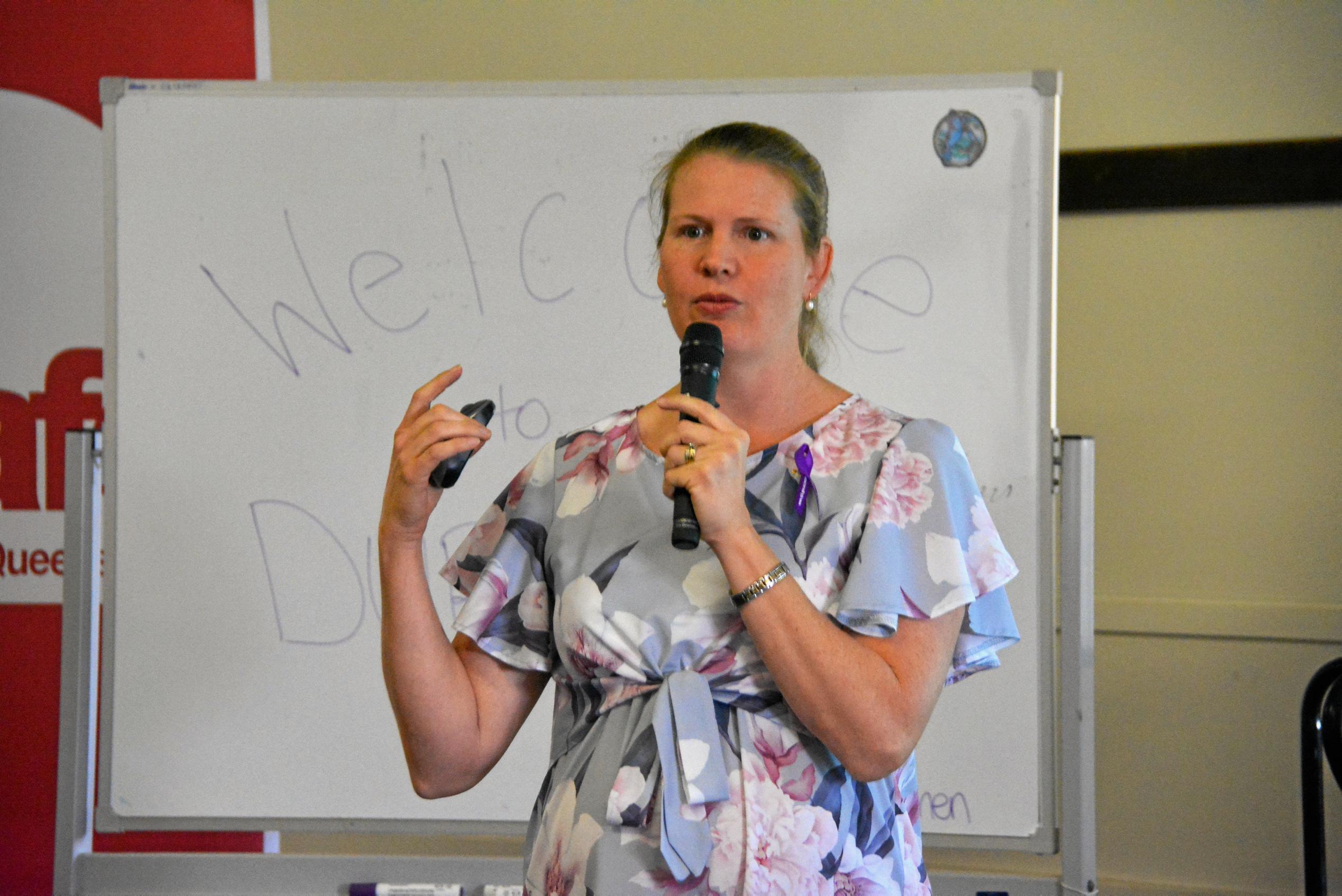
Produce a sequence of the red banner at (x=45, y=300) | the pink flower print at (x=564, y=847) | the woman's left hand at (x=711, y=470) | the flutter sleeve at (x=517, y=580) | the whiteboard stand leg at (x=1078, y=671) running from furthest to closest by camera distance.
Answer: the red banner at (x=45, y=300) → the whiteboard stand leg at (x=1078, y=671) → the flutter sleeve at (x=517, y=580) → the pink flower print at (x=564, y=847) → the woman's left hand at (x=711, y=470)

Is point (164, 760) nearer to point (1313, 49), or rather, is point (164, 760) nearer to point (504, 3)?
point (504, 3)

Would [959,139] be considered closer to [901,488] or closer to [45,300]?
→ [901,488]

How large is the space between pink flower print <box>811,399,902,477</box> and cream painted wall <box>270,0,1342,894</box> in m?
1.37

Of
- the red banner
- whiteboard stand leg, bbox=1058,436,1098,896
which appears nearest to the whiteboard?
whiteboard stand leg, bbox=1058,436,1098,896

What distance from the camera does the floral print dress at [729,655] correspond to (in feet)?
2.93

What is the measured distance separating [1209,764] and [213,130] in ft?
7.23

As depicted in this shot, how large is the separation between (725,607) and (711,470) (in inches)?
6.3

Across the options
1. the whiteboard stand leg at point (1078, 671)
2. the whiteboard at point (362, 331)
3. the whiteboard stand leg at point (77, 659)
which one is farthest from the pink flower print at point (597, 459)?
the whiteboard stand leg at point (77, 659)

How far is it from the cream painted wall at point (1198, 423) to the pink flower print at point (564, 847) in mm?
1348

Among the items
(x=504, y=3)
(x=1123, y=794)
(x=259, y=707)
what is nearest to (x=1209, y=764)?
(x=1123, y=794)

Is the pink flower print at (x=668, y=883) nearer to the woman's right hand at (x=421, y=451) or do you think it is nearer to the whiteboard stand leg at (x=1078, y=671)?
the woman's right hand at (x=421, y=451)

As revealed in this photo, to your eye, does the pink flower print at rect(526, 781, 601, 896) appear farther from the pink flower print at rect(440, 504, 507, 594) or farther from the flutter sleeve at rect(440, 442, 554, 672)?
the pink flower print at rect(440, 504, 507, 594)

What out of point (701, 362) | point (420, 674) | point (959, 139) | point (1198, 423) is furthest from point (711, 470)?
point (1198, 423)

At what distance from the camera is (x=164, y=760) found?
180cm
